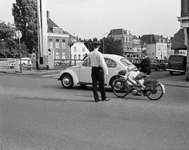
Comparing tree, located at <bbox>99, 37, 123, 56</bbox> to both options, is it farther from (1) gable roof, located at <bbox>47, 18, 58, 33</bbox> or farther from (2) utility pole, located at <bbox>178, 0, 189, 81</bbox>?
(2) utility pole, located at <bbox>178, 0, 189, 81</bbox>

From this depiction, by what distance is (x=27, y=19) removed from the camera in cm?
5756

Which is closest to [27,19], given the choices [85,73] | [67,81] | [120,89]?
[67,81]

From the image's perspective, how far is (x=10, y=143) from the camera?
467 cm

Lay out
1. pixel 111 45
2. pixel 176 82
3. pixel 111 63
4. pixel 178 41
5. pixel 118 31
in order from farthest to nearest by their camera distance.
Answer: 1. pixel 118 31
2. pixel 111 45
3. pixel 178 41
4. pixel 176 82
5. pixel 111 63

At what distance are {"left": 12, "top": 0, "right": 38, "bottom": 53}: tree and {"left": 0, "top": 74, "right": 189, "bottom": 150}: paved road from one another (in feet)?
166

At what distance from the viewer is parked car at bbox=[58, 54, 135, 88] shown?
37.5ft

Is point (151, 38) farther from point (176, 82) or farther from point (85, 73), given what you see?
point (85, 73)

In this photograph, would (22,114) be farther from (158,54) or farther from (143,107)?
(158,54)

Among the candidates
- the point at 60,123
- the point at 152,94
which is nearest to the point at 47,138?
the point at 60,123

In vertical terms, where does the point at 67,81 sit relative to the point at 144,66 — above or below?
below

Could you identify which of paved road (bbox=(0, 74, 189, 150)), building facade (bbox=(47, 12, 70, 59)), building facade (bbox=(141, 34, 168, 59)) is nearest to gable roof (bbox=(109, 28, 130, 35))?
building facade (bbox=(141, 34, 168, 59))

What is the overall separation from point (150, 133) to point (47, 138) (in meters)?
1.92

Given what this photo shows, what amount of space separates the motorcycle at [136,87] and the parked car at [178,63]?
17298 mm

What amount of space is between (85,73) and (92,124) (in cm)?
599
